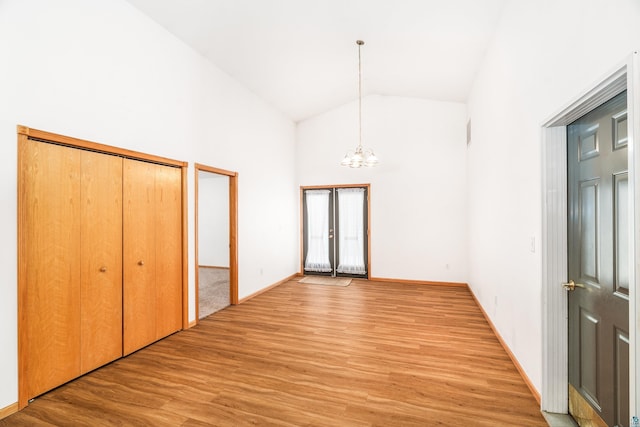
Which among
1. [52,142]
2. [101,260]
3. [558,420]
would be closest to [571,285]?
[558,420]

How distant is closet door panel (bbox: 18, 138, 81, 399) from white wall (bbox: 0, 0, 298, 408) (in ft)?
0.23

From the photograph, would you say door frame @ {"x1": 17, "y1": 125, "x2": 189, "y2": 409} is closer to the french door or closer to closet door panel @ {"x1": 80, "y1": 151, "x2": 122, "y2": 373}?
closet door panel @ {"x1": 80, "y1": 151, "x2": 122, "y2": 373}

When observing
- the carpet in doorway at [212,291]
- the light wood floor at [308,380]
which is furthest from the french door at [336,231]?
the light wood floor at [308,380]

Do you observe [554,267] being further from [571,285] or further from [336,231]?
[336,231]

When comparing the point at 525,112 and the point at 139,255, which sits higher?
the point at 525,112

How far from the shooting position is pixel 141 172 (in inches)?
128

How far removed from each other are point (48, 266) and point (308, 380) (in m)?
2.35

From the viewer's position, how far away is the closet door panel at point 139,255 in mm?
3102

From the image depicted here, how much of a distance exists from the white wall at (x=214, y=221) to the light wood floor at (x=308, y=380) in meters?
4.43

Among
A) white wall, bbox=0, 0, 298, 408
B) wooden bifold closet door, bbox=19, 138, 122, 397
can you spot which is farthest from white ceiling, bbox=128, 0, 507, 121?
wooden bifold closet door, bbox=19, 138, 122, 397

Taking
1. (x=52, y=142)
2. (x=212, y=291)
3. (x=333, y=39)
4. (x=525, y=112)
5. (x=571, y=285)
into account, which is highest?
(x=333, y=39)

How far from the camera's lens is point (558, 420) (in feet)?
6.70

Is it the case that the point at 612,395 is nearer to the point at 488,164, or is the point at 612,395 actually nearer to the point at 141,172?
the point at 488,164

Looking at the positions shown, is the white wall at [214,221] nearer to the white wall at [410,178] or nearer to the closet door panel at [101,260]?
the white wall at [410,178]
